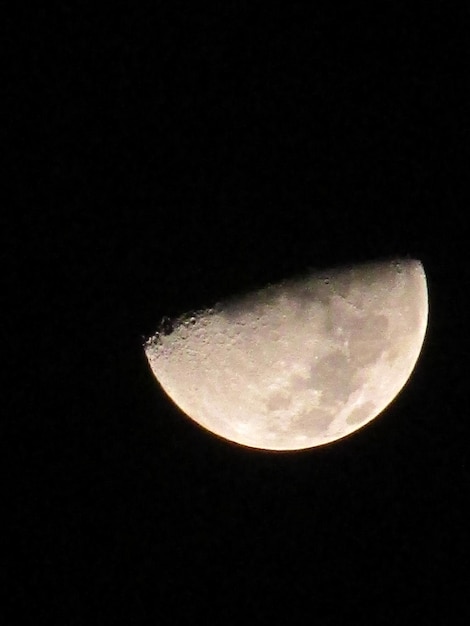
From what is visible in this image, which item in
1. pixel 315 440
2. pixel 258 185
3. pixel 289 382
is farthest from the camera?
pixel 315 440

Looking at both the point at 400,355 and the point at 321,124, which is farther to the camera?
the point at 400,355

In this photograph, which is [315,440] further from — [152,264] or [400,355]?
[152,264]

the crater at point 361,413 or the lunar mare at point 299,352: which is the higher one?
the lunar mare at point 299,352

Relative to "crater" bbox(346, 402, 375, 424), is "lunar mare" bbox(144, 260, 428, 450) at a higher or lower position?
higher

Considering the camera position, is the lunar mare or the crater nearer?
the lunar mare

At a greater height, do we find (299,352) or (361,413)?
(299,352)

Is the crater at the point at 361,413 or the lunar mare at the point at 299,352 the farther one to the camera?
the crater at the point at 361,413

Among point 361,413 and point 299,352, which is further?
point 361,413

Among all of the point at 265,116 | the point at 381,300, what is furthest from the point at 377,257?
the point at 265,116
